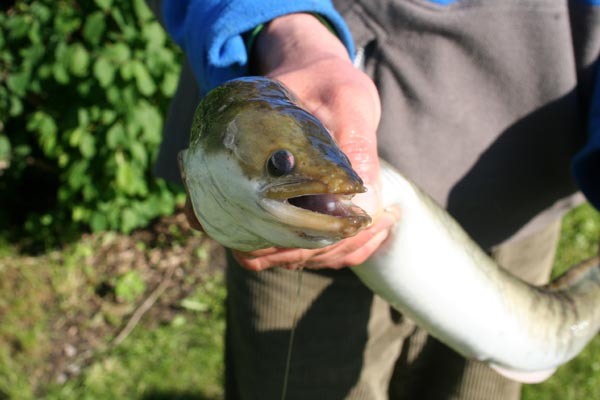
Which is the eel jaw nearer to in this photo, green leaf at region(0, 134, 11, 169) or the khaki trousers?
the khaki trousers

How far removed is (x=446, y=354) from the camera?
2.44 metres

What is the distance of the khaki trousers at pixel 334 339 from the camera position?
6.73ft

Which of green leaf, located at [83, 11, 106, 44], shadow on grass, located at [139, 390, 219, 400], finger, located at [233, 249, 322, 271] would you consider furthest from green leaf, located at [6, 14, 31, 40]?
finger, located at [233, 249, 322, 271]

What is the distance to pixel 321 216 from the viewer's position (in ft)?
2.98

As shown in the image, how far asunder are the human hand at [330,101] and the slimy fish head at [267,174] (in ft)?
0.52

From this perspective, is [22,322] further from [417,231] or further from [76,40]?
[417,231]

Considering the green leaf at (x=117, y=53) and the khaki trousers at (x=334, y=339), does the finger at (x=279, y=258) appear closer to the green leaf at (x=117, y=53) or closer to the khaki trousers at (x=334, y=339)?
the khaki trousers at (x=334, y=339)

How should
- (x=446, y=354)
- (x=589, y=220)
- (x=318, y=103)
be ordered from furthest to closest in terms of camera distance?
(x=589, y=220) < (x=446, y=354) < (x=318, y=103)

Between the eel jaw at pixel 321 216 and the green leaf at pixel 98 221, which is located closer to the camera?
the eel jaw at pixel 321 216

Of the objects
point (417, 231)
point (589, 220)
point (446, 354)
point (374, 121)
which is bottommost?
point (589, 220)

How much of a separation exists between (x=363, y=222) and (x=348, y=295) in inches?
46.8

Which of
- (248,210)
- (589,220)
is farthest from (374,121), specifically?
(589,220)

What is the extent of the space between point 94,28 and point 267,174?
232cm

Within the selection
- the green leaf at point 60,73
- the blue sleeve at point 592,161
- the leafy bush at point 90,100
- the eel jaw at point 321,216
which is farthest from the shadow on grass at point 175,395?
the eel jaw at point 321,216
